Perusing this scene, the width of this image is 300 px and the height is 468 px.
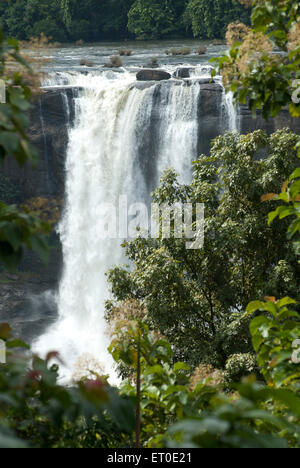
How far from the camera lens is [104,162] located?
53.2 ft

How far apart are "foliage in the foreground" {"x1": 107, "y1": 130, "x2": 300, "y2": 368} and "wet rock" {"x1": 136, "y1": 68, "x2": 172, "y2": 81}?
10545mm

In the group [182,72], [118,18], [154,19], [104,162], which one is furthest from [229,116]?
[118,18]

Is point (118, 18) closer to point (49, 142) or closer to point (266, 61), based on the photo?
point (49, 142)

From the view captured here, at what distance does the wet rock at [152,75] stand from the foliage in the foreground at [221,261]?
10545 mm

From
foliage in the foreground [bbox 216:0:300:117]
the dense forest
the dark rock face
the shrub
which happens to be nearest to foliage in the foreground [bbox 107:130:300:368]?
the shrub

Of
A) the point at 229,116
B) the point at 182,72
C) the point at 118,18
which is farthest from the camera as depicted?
the point at 118,18

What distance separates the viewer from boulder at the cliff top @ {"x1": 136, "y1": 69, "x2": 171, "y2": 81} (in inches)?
667

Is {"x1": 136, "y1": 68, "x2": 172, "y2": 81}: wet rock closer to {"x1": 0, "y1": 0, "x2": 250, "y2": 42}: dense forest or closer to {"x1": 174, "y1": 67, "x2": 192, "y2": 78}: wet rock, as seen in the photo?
{"x1": 174, "y1": 67, "x2": 192, "y2": 78}: wet rock

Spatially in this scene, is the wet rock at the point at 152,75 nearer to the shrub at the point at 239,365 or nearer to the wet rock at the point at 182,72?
the wet rock at the point at 182,72

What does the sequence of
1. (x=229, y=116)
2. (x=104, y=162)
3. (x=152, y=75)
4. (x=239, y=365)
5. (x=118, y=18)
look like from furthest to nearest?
(x=118, y=18), (x=152, y=75), (x=104, y=162), (x=229, y=116), (x=239, y=365)

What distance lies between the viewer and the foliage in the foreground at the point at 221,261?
20.0ft

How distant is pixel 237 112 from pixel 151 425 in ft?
45.3

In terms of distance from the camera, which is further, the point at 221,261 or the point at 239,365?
the point at 221,261
